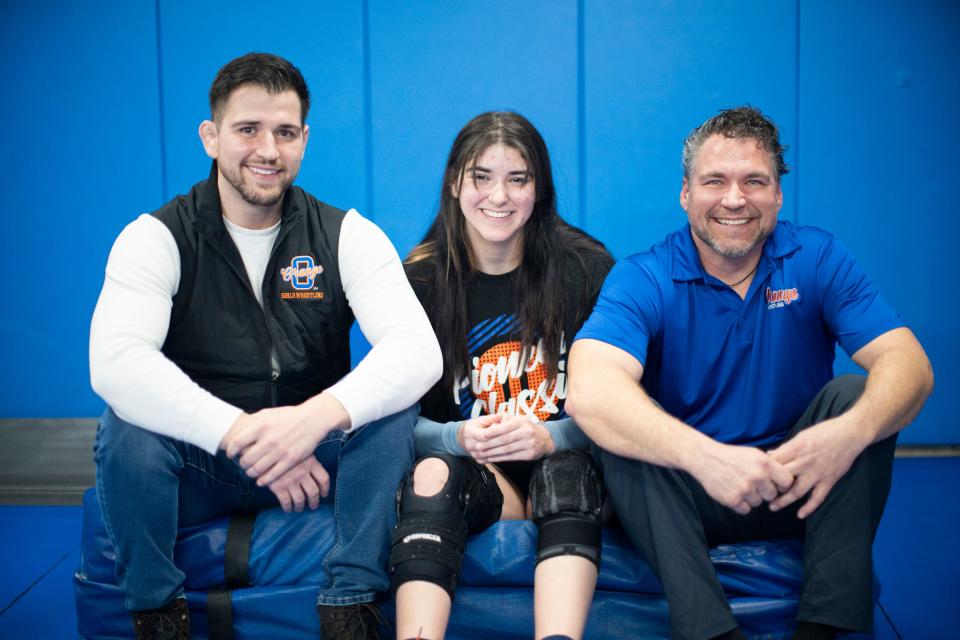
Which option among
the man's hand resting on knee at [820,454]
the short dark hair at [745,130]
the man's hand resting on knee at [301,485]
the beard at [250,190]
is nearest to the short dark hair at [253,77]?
the beard at [250,190]

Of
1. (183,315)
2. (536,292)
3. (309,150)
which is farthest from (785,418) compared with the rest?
(309,150)

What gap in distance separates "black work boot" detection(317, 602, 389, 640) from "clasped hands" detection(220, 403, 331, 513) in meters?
0.25

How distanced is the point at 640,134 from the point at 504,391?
4.55 feet

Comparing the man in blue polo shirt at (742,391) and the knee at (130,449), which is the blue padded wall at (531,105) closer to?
the man in blue polo shirt at (742,391)

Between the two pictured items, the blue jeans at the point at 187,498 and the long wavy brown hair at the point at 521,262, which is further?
the long wavy brown hair at the point at 521,262

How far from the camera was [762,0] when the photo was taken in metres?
2.76

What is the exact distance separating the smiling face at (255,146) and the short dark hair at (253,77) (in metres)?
0.01

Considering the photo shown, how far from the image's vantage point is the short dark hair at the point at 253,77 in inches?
67.7

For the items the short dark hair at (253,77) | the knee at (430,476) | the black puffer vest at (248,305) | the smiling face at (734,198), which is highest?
the short dark hair at (253,77)

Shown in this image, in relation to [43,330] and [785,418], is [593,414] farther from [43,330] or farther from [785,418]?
[43,330]

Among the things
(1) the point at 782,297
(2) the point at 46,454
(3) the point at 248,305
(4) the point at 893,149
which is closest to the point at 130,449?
(3) the point at 248,305

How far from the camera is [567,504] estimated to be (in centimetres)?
151

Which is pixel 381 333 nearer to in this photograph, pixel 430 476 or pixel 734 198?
pixel 430 476

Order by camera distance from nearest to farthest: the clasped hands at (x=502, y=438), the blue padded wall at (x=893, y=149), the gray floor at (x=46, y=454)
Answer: the clasped hands at (x=502, y=438), the blue padded wall at (x=893, y=149), the gray floor at (x=46, y=454)
